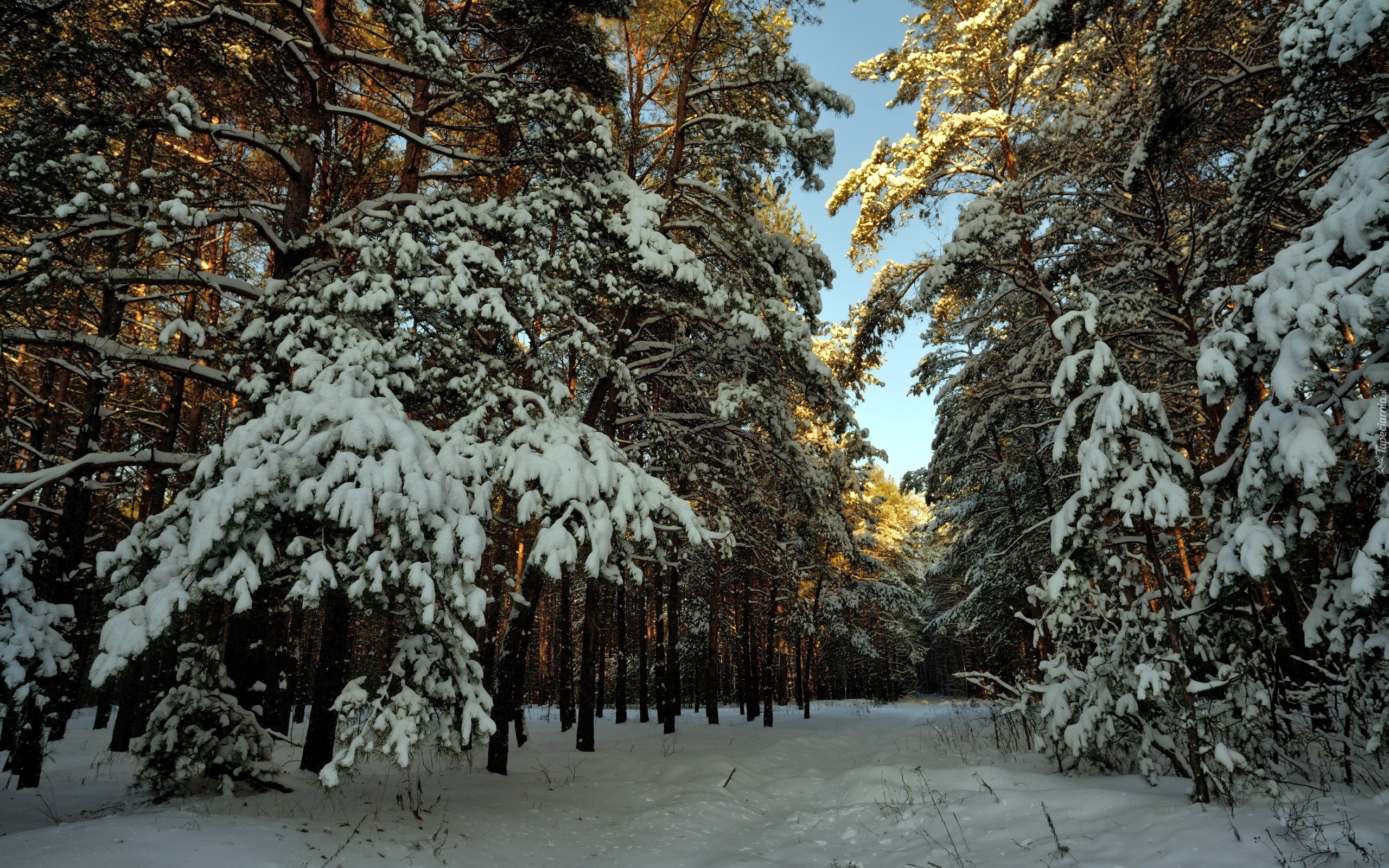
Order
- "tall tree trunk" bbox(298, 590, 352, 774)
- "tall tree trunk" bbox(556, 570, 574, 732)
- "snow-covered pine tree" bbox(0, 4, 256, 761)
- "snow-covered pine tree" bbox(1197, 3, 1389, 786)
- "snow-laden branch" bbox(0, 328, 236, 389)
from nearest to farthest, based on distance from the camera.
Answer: "snow-covered pine tree" bbox(1197, 3, 1389, 786), "snow-covered pine tree" bbox(0, 4, 256, 761), "snow-laden branch" bbox(0, 328, 236, 389), "tall tree trunk" bbox(298, 590, 352, 774), "tall tree trunk" bbox(556, 570, 574, 732)

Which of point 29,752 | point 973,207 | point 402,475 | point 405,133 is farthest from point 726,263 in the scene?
point 29,752

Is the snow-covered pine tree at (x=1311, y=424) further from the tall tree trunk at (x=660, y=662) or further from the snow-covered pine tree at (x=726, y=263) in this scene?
the tall tree trunk at (x=660, y=662)

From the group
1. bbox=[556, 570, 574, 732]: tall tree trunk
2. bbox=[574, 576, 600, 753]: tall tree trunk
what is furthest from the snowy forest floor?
bbox=[556, 570, 574, 732]: tall tree trunk

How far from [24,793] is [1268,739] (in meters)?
13.0

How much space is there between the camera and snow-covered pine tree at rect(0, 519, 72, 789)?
4.34 m

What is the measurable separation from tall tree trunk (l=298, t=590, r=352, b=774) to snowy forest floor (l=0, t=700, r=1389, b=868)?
1.50 feet

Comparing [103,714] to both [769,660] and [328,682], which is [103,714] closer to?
[328,682]

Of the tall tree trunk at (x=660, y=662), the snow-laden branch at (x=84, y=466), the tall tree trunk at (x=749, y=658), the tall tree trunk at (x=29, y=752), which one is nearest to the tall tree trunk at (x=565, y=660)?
the tall tree trunk at (x=660, y=662)

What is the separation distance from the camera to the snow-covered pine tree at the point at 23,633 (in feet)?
14.2

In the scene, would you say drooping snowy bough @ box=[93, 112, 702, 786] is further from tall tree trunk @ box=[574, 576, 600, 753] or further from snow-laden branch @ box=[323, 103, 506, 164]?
tall tree trunk @ box=[574, 576, 600, 753]

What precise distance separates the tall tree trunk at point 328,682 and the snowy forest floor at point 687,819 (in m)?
0.46

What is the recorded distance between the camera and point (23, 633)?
4.41m

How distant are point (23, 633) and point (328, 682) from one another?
2.73 metres

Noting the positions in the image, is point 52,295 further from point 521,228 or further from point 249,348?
point 521,228
